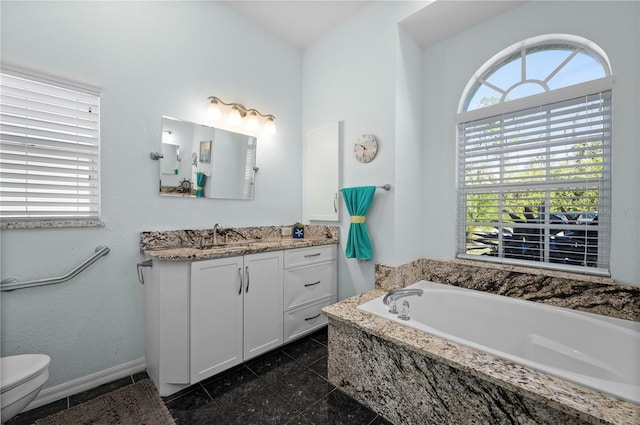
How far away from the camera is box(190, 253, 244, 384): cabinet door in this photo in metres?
1.66

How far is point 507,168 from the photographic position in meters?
2.04

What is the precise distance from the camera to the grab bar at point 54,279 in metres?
1.43

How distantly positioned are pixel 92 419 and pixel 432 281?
2494 millimetres

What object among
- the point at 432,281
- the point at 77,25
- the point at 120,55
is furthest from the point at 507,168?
the point at 77,25

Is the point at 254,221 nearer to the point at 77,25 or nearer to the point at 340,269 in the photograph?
the point at 340,269

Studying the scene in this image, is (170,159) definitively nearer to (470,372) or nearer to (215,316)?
(215,316)

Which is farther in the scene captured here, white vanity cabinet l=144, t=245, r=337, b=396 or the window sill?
white vanity cabinet l=144, t=245, r=337, b=396

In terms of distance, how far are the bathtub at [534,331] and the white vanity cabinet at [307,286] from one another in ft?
2.28

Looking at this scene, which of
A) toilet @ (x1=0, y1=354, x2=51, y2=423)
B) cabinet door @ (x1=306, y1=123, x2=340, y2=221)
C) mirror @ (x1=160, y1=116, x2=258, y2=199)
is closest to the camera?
toilet @ (x1=0, y1=354, x2=51, y2=423)

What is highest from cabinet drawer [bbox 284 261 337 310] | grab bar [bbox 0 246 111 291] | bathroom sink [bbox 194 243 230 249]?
bathroom sink [bbox 194 243 230 249]

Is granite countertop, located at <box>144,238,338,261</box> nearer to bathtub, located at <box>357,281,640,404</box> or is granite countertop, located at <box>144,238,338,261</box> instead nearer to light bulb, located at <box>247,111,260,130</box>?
bathtub, located at <box>357,281,640,404</box>

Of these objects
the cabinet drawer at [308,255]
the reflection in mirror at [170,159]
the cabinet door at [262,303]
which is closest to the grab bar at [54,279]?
the reflection in mirror at [170,159]

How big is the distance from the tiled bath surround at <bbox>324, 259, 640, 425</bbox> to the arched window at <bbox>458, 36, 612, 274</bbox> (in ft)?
0.63

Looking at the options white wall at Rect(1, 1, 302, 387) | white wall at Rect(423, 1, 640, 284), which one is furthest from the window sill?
white wall at Rect(423, 1, 640, 284)
